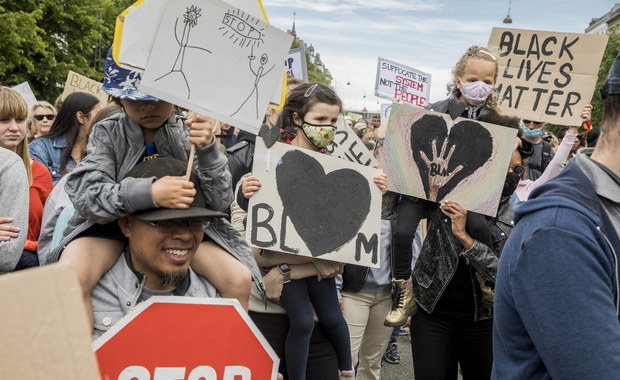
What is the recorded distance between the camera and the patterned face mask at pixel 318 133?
11.3 ft

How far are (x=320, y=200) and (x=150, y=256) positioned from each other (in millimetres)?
1377

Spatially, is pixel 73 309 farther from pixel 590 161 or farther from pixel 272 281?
pixel 272 281

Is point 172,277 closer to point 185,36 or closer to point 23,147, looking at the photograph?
point 185,36

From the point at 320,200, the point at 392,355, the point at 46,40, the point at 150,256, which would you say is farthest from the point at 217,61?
A: the point at 46,40

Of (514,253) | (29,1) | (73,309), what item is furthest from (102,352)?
(29,1)

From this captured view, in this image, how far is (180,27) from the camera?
2.22 m

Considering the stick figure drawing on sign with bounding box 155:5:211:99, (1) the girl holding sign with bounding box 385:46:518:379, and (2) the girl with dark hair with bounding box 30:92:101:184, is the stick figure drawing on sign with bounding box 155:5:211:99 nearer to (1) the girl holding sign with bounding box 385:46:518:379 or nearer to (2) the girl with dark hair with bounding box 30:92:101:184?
(1) the girl holding sign with bounding box 385:46:518:379

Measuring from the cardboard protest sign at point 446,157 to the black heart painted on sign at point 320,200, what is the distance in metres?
0.27

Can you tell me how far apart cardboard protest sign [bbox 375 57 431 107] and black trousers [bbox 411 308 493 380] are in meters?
5.77

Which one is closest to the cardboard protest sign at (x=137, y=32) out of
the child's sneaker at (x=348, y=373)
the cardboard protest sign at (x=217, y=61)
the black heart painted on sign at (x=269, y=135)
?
the cardboard protest sign at (x=217, y=61)

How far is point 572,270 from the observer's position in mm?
1465

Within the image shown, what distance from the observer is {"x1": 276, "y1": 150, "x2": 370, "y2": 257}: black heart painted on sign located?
3.24m

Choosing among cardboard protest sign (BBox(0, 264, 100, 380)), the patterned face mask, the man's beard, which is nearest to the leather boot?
the patterned face mask

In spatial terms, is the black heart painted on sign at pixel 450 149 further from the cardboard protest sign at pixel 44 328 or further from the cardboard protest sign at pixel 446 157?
the cardboard protest sign at pixel 44 328
